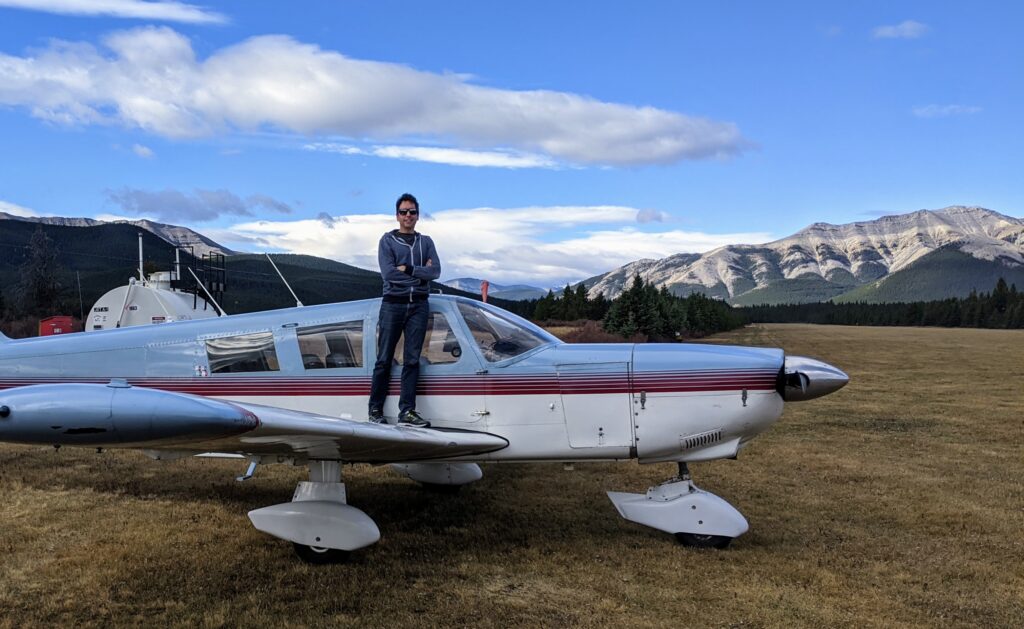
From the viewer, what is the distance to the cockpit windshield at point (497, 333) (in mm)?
5695

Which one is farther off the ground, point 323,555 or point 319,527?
point 319,527

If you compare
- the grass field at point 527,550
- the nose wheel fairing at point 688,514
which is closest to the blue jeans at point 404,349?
the grass field at point 527,550

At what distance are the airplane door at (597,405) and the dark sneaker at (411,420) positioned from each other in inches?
45.0

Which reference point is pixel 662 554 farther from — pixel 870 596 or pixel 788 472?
pixel 788 472

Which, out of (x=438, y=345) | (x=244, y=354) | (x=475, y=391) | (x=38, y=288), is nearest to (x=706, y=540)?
(x=475, y=391)

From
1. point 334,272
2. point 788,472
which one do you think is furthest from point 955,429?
point 334,272

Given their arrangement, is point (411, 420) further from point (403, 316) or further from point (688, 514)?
point (688, 514)

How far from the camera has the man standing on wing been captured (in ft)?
18.1

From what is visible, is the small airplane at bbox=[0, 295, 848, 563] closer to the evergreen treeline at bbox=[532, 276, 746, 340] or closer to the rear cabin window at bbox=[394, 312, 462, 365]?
the rear cabin window at bbox=[394, 312, 462, 365]

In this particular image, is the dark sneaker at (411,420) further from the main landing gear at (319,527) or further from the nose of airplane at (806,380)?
the nose of airplane at (806,380)

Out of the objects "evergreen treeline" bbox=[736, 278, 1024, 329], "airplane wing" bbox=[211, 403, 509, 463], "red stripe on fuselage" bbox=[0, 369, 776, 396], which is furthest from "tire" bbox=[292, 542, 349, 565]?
"evergreen treeline" bbox=[736, 278, 1024, 329]

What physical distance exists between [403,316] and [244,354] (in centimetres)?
151

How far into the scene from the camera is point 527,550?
5.60 metres

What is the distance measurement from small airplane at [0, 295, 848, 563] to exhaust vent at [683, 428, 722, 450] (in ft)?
0.04
